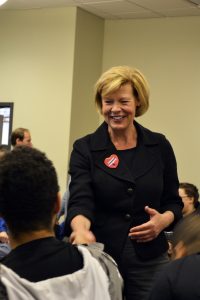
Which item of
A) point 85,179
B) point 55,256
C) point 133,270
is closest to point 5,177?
point 55,256

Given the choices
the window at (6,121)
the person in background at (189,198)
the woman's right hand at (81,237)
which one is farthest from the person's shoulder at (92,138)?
the window at (6,121)

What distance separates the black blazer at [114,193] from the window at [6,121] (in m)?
4.69

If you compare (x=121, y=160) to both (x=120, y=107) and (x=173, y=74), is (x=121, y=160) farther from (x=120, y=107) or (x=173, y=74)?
(x=173, y=74)

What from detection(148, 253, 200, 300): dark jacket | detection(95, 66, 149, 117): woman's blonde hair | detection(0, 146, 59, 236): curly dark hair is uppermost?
detection(95, 66, 149, 117): woman's blonde hair

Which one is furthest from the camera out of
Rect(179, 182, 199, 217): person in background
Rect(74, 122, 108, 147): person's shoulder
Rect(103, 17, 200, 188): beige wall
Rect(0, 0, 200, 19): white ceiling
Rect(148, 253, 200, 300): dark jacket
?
Rect(103, 17, 200, 188): beige wall

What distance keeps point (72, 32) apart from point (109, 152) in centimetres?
448

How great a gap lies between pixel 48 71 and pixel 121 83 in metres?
4.56

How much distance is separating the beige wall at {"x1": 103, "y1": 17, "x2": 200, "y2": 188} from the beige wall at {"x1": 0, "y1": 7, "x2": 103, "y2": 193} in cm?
55

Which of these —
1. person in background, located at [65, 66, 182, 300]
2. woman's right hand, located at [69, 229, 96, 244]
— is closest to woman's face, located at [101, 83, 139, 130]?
person in background, located at [65, 66, 182, 300]

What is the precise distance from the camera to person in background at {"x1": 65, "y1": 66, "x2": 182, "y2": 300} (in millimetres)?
1996

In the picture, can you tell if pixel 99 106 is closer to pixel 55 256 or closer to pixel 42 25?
pixel 55 256

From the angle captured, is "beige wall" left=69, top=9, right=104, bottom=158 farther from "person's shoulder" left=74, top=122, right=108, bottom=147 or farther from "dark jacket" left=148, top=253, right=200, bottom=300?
"dark jacket" left=148, top=253, right=200, bottom=300

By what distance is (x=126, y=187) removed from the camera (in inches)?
79.0

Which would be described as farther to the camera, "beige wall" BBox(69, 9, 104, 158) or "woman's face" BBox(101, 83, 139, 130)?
"beige wall" BBox(69, 9, 104, 158)
